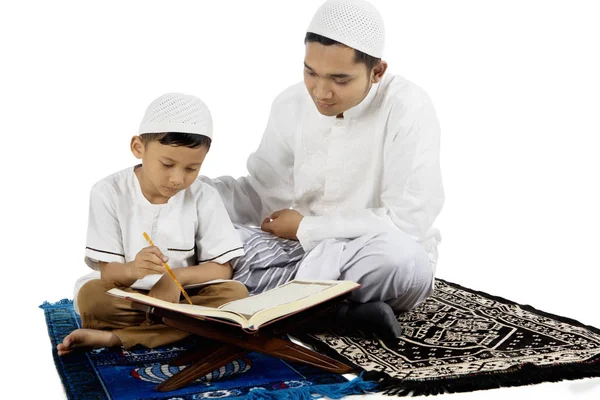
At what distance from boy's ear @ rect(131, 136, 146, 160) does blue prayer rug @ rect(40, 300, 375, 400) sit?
2.63 feet

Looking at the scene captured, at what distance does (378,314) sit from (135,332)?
3.28 ft

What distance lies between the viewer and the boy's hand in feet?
10.4

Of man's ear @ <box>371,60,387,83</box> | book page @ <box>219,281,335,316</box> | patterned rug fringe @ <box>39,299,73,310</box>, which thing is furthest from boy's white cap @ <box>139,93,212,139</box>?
patterned rug fringe @ <box>39,299,73,310</box>

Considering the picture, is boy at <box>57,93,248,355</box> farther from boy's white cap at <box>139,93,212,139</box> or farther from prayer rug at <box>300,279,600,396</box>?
prayer rug at <box>300,279,600,396</box>

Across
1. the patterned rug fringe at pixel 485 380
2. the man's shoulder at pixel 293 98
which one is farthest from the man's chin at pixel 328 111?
the patterned rug fringe at pixel 485 380

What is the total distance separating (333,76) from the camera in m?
3.40

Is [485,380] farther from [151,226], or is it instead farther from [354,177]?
[151,226]

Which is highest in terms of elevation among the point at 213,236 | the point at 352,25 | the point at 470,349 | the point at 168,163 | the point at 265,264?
the point at 352,25

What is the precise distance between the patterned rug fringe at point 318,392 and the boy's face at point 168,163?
1.00m

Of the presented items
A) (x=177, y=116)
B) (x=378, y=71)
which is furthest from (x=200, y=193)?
(x=378, y=71)

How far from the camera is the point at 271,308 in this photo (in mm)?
2656

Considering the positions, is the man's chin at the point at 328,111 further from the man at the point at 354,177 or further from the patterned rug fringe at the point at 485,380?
the patterned rug fringe at the point at 485,380

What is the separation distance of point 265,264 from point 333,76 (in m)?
0.96

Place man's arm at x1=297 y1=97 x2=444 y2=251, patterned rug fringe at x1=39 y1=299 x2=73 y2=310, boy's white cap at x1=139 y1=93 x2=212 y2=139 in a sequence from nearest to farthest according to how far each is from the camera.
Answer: boy's white cap at x1=139 y1=93 x2=212 y2=139 < man's arm at x1=297 y1=97 x2=444 y2=251 < patterned rug fringe at x1=39 y1=299 x2=73 y2=310
